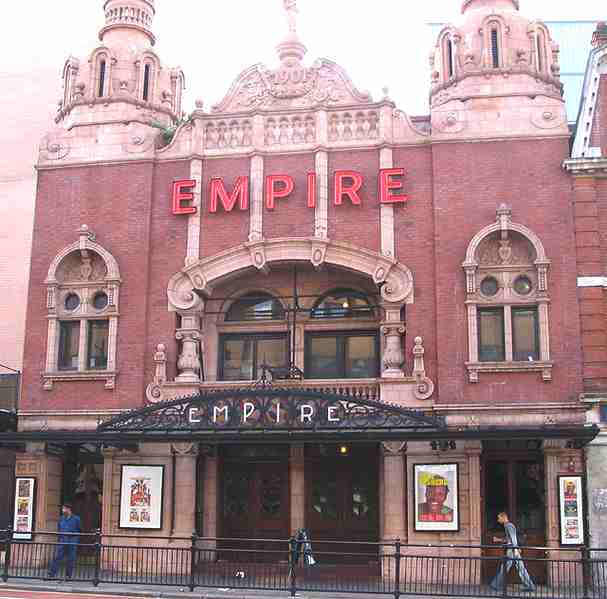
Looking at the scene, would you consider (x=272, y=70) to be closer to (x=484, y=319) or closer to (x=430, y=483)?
(x=484, y=319)

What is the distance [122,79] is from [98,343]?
800 centimetres

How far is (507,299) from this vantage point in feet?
81.7

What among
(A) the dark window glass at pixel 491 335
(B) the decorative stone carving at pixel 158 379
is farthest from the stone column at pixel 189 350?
(A) the dark window glass at pixel 491 335

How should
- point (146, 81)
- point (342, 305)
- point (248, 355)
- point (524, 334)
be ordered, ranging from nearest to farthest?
1. point (524, 334)
2. point (342, 305)
3. point (248, 355)
4. point (146, 81)

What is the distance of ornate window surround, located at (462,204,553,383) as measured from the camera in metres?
24.2

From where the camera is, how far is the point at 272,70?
91.0 ft

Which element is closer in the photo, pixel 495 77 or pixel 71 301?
pixel 495 77

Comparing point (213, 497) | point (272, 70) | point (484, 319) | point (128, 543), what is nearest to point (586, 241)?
point (484, 319)

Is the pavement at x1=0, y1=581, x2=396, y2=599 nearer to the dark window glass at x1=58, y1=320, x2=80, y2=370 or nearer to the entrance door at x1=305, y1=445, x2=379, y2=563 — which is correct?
the entrance door at x1=305, y1=445, x2=379, y2=563

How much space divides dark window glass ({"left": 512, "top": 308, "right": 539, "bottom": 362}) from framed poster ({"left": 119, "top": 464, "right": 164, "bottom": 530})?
32.5ft

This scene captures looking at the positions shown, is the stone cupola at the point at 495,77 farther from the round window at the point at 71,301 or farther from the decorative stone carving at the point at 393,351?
the round window at the point at 71,301

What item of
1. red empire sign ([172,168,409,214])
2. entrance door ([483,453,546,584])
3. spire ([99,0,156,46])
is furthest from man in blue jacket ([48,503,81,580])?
spire ([99,0,156,46])

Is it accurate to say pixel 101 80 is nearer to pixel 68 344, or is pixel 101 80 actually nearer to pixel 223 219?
pixel 223 219

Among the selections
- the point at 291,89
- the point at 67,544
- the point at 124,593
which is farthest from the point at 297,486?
the point at 291,89
